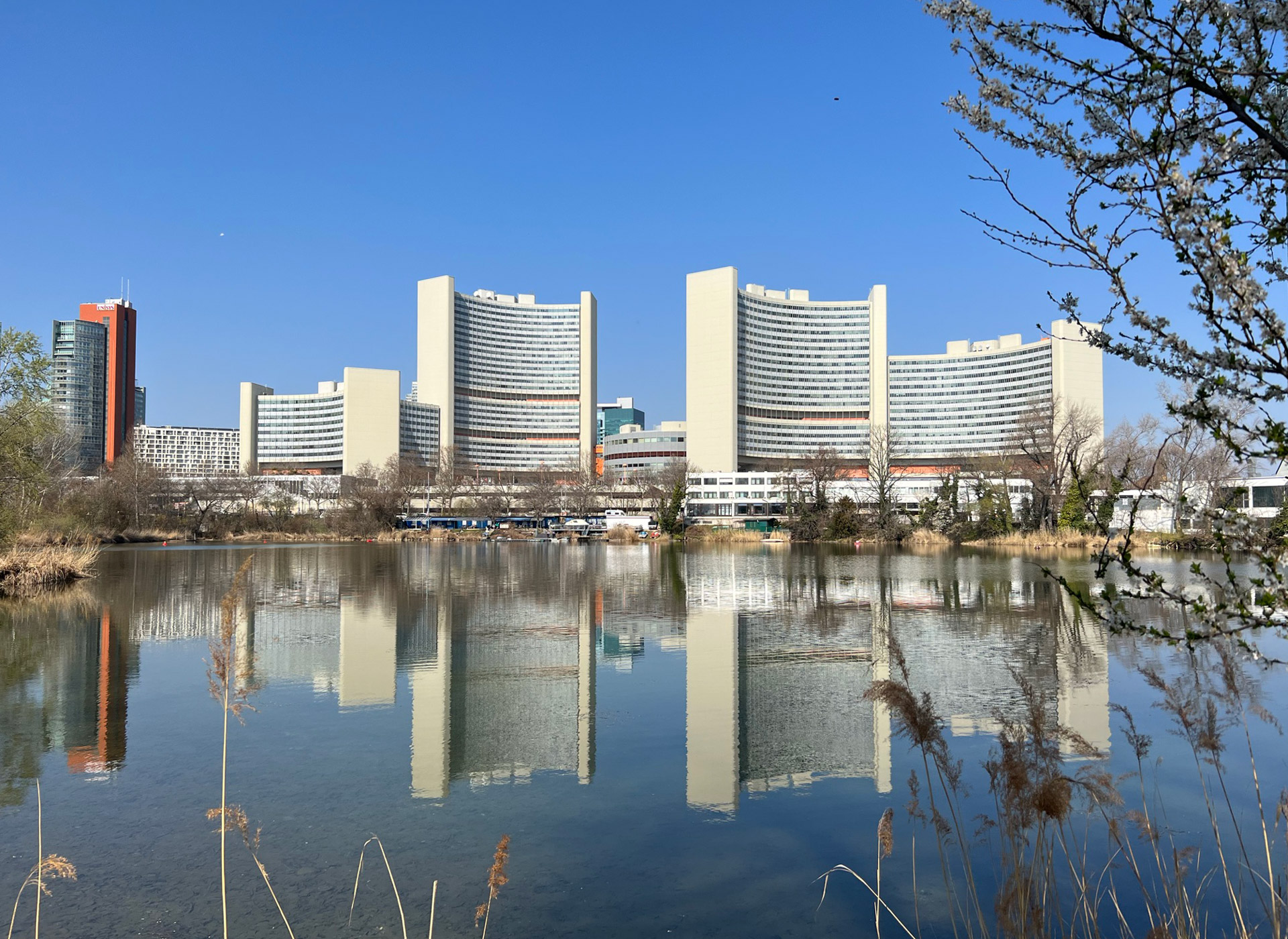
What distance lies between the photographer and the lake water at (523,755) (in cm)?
573

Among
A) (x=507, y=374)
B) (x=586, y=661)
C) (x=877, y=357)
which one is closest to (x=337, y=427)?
(x=507, y=374)

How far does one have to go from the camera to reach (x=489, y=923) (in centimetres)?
532

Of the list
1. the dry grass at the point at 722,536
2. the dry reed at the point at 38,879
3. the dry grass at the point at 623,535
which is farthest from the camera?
the dry grass at the point at 623,535

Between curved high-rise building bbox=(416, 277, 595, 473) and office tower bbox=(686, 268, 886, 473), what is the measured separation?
32.5 m

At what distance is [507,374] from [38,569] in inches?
6456

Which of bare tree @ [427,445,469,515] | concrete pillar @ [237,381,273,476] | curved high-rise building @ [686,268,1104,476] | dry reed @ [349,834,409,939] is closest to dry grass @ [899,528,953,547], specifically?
dry reed @ [349,834,409,939]

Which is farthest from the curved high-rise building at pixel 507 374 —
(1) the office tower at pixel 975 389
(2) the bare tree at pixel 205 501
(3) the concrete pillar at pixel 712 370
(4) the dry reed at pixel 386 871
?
(4) the dry reed at pixel 386 871

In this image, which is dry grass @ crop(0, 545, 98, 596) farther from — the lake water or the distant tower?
the distant tower

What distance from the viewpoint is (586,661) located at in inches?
573

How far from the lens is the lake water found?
18.8ft

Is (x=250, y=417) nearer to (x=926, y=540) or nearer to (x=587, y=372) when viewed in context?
(x=587, y=372)

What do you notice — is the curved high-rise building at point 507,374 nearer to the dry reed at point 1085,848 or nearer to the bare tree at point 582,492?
the bare tree at point 582,492

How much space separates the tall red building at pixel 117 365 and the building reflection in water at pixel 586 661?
145 meters

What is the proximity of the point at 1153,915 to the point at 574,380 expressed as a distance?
190m
